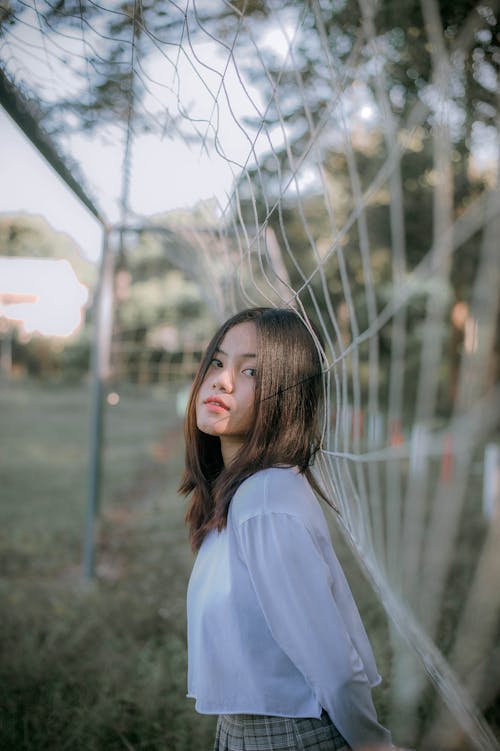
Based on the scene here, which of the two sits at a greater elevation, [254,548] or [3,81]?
[3,81]

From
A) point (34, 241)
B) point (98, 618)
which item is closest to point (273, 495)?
point (98, 618)

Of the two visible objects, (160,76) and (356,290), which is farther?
(356,290)

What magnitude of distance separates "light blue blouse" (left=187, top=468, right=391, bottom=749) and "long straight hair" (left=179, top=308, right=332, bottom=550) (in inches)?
2.2

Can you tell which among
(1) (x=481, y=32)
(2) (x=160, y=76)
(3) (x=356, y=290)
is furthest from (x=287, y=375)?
(3) (x=356, y=290)

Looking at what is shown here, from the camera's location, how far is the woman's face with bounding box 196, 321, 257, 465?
1.36m

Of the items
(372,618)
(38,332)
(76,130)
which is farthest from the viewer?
(38,332)

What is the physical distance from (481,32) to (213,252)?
5.65 feet

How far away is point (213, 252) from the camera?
365 centimetres

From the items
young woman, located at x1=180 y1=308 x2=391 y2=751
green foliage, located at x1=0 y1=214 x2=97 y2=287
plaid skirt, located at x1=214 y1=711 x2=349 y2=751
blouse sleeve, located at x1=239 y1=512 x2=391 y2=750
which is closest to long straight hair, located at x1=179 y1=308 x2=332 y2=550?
young woman, located at x1=180 y1=308 x2=391 y2=751

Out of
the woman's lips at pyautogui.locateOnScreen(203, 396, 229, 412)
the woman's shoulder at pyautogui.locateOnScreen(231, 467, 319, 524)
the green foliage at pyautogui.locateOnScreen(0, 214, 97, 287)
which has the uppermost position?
the green foliage at pyautogui.locateOnScreen(0, 214, 97, 287)

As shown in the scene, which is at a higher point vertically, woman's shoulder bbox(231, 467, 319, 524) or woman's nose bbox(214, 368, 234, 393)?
woman's nose bbox(214, 368, 234, 393)

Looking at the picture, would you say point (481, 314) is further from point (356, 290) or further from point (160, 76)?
point (356, 290)

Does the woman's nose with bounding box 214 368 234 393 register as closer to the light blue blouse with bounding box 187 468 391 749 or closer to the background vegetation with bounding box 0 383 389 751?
the light blue blouse with bounding box 187 468 391 749

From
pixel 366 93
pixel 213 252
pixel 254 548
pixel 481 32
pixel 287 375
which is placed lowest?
pixel 254 548
